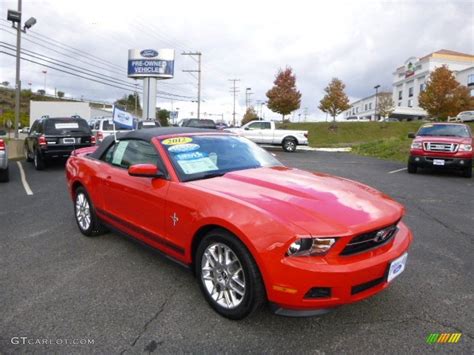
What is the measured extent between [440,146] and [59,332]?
1179 cm

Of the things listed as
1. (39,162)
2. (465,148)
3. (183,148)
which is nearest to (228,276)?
(183,148)

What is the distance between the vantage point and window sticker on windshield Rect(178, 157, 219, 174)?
12.2 ft

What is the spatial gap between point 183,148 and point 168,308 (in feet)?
5.16

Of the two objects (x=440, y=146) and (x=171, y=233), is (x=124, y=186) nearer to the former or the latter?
(x=171, y=233)

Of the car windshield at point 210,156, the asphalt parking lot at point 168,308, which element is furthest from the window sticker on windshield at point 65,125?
the car windshield at point 210,156

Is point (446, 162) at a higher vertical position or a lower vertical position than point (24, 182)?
higher

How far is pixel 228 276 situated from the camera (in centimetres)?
302

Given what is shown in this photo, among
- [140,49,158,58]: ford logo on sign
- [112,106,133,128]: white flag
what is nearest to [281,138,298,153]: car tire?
[112,106,133,128]: white flag

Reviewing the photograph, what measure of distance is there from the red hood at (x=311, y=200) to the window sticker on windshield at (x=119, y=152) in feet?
5.01

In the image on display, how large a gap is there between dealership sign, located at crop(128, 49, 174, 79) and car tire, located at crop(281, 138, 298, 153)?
101 feet

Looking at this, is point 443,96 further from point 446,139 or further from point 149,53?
point 149,53

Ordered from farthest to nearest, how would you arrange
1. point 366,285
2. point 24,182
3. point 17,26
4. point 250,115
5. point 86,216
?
1. point 250,115
2. point 17,26
3. point 24,182
4. point 86,216
5. point 366,285

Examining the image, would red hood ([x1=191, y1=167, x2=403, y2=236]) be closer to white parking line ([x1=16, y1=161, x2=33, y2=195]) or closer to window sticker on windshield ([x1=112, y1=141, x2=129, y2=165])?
window sticker on windshield ([x1=112, y1=141, x2=129, y2=165])

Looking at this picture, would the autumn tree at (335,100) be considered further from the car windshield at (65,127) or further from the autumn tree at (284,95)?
the car windshield at (65,127)
